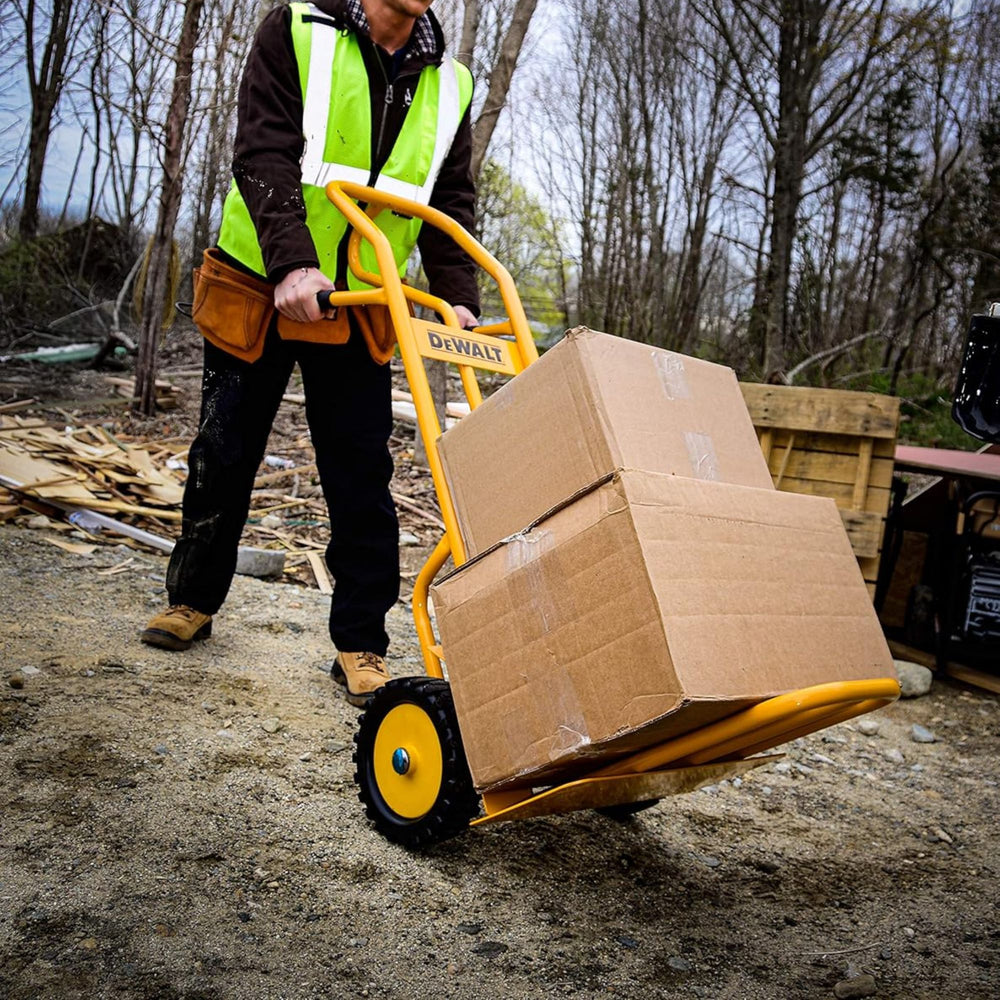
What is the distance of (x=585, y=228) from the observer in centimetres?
1301

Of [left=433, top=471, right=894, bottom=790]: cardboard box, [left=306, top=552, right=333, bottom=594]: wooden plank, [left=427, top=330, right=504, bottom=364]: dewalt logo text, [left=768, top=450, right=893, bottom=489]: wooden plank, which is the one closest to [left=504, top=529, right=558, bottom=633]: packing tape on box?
[left=433, top=471, right=894, bottom=790]: cardboard box

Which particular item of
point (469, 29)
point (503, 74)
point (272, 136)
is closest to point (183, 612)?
point (272, 136)

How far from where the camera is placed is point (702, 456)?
199cm

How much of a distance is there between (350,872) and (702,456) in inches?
44.2

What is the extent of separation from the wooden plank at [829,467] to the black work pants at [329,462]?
2.48m

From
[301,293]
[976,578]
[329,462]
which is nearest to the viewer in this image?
[301,293]

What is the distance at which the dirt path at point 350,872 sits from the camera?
170 cm

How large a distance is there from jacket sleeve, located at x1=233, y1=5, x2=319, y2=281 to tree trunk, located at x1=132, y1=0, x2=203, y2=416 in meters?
5.24

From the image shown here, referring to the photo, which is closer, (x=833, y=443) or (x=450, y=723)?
(x=450, y=723)

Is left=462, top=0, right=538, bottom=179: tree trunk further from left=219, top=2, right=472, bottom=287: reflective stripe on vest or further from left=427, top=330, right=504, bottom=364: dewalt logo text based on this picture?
left=427, top=330, right=504, bottom=364: dewalt logo text

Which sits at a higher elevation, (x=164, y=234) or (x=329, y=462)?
(x=164, y=234)

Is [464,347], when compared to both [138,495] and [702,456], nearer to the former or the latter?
[702,456]

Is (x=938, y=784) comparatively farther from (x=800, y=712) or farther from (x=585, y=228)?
(x=585, y=228)

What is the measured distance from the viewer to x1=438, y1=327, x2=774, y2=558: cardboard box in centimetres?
183
